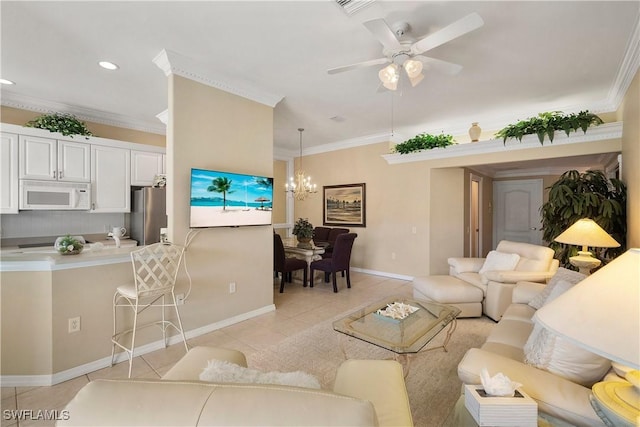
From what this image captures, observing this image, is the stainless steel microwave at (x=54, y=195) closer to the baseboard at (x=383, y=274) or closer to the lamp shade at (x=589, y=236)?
the baseboard at (x=383, y=274)

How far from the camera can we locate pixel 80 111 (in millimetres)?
4172

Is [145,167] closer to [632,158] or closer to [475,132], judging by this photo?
[475,132]

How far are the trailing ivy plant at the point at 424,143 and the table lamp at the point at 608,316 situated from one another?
4.22 meters

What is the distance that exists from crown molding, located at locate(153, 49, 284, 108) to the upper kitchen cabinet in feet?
7.07

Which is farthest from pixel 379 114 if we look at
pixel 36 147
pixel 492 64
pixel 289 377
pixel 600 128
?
pixel 36 147

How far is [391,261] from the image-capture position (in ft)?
18.3

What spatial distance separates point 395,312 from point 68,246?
9.33 feet

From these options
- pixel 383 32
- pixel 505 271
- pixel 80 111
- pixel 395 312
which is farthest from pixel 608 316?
pixel 80 111

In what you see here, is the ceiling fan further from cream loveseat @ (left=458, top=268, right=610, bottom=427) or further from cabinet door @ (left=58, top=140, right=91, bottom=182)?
cabinet door @ (left=58, top=140, right=91, bottom=182)

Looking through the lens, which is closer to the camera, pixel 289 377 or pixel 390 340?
pixel 289 377

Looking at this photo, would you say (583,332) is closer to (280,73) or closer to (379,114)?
(280,73)

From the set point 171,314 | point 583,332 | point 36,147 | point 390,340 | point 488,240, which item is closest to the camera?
point 583,332

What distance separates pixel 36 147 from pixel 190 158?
8.25 feet

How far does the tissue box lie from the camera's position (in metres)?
1.12
